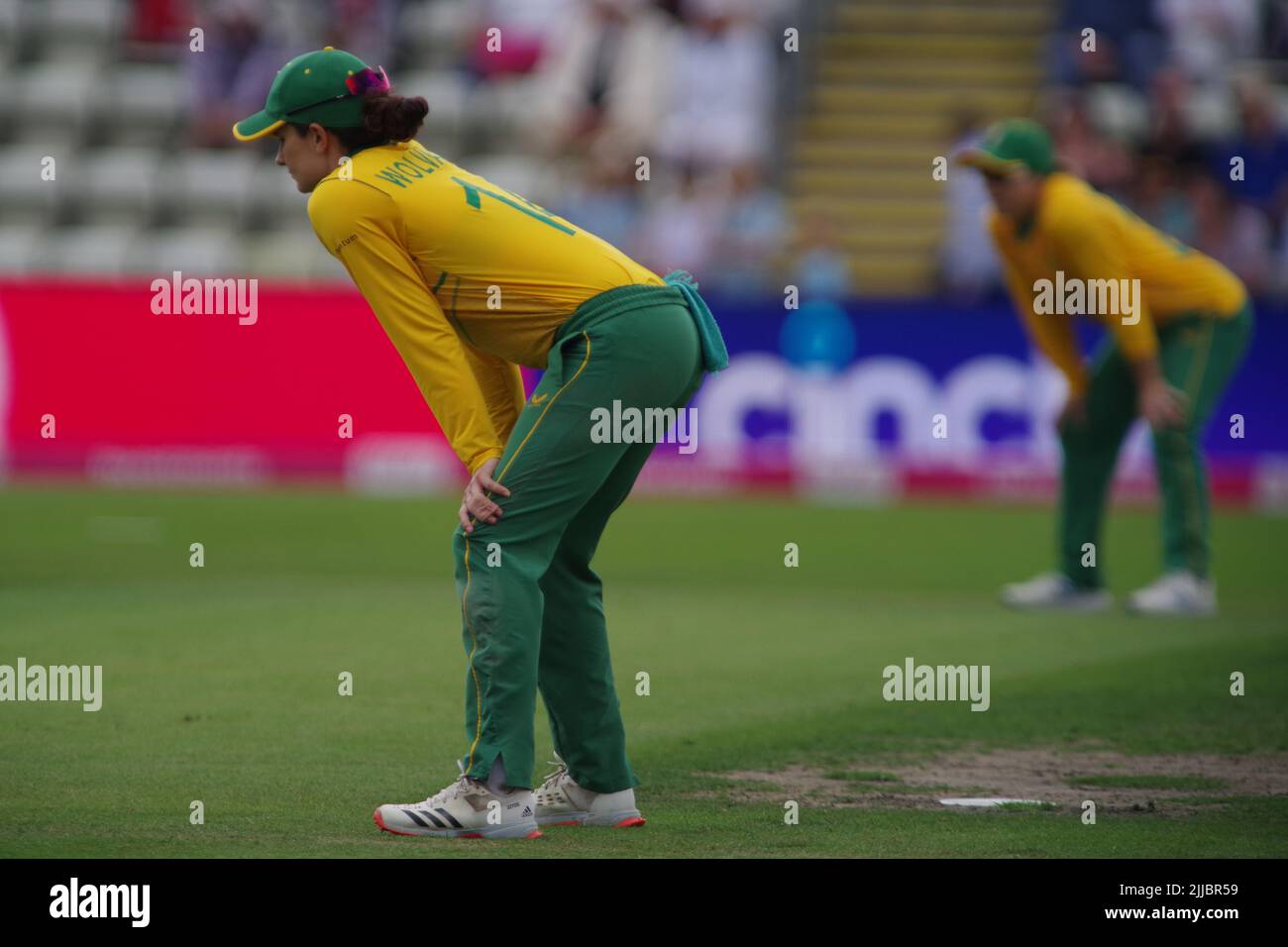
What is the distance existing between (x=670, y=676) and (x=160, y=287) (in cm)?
1103

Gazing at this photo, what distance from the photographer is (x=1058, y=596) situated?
12430 millimetres

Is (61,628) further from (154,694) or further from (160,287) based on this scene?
(160,287)

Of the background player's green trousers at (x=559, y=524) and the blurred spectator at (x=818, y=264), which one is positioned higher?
the blurred spectator at (x=818, y=264)

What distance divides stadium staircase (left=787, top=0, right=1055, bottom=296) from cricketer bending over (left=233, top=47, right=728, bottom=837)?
1745cm

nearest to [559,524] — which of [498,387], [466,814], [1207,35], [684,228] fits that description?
[498,387]

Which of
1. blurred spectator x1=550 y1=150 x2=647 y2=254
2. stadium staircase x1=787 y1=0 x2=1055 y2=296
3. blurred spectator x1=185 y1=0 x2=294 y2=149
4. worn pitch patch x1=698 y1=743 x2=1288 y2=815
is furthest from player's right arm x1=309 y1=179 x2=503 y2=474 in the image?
blurred spectator x1=185 y1=0 x2=294 y2=149

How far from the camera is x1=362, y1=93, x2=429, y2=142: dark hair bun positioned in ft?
20.9

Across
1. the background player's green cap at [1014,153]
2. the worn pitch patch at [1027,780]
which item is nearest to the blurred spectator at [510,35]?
the background player's green cap at [1014,153]

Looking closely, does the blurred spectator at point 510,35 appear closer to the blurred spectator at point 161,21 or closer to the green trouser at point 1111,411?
the blurred spectator at point 161,21

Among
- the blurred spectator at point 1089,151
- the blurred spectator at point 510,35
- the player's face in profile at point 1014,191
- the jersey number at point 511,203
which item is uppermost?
the blurred spectator at point 510,35

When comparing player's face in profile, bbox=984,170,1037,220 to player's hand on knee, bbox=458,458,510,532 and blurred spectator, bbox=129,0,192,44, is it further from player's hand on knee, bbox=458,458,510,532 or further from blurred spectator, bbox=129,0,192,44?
blurred spectator, bbox=129,0,192,44

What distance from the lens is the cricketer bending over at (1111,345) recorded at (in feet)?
39.5

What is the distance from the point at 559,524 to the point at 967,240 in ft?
49.5

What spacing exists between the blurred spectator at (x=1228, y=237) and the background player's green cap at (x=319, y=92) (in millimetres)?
14515
